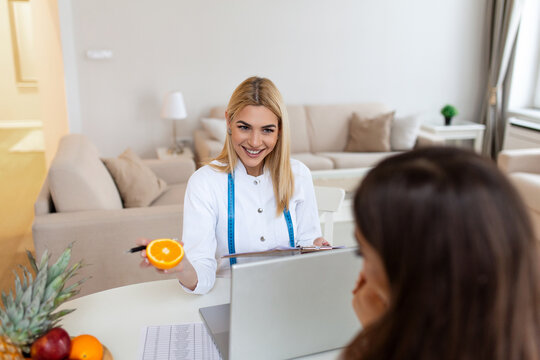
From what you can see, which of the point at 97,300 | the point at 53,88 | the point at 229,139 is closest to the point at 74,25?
the point at 53,88

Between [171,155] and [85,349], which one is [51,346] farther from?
→ [171,155]

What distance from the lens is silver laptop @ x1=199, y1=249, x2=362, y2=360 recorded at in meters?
0.93

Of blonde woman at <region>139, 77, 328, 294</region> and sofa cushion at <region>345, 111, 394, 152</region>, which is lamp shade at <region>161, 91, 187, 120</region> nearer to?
sofa cushion at <region>345, 111, 394, 152</region>

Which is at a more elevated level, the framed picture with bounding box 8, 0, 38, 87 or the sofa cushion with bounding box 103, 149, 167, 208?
the framed picture with bounding box 8, 0, 38, 87

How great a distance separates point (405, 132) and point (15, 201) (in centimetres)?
357

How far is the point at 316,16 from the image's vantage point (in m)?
4.73

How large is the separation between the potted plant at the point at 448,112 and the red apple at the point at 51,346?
14.9 feet

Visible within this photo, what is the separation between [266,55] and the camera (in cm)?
468

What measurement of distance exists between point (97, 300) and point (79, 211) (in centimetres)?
109

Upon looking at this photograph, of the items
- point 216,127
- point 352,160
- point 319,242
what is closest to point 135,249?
point 319,242

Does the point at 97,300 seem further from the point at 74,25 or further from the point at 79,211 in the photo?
the point at 74,25

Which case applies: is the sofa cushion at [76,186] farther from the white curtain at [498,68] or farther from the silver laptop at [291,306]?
the white curtain at [498,68]

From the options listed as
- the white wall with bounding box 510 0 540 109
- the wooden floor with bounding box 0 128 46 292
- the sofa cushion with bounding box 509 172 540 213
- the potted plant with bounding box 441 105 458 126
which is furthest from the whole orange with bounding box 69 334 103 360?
the white wall with bounding box 510 0 540 109

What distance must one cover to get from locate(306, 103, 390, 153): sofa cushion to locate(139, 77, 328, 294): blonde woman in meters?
3.07
